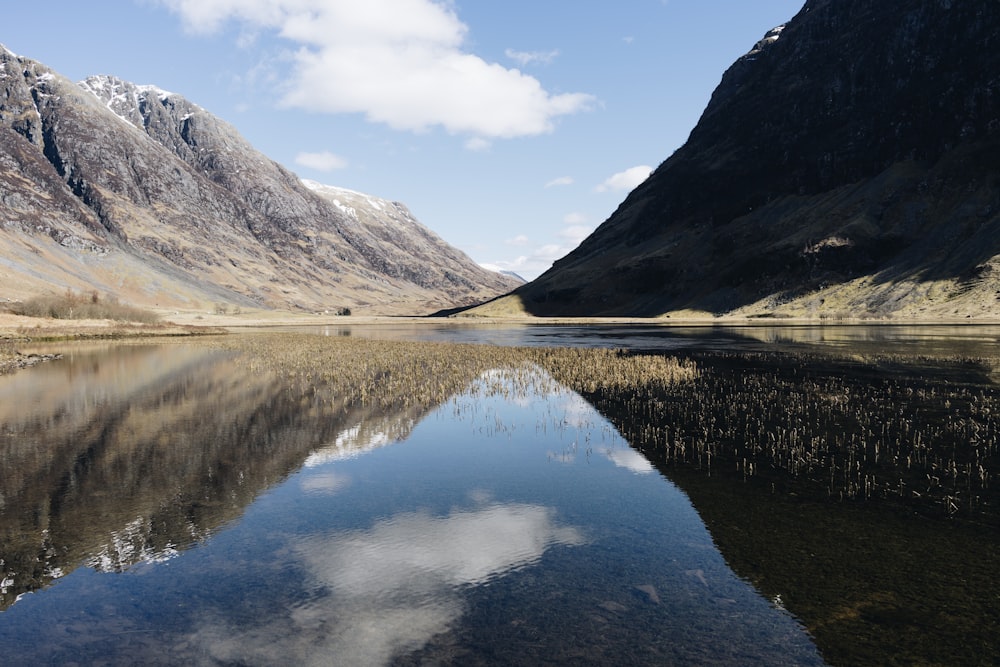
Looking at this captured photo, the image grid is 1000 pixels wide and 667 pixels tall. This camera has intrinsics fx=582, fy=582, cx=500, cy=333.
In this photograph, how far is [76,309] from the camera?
10581cm

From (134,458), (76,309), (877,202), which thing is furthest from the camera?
(877,202)

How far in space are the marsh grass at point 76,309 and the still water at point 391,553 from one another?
100 metres

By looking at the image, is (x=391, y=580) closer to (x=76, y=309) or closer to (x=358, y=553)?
(x=358, y=553)

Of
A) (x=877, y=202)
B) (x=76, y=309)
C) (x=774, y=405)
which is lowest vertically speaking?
(x=774, y=405)

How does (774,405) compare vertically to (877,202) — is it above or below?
below

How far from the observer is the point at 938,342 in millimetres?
60688

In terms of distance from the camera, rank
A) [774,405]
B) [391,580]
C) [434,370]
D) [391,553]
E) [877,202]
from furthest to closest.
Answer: [877,202] < [434,370] < [774,405] < [391,553] < [391,580]

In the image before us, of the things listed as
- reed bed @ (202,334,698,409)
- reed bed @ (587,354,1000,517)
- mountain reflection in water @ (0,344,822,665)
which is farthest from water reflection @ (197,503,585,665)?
reed bed @ (202,334,698,409)

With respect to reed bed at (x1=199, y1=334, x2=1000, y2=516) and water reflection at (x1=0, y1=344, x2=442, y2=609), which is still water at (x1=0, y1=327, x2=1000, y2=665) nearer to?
water reflection at (x1=0, y1=344, x2=442, y2=609)

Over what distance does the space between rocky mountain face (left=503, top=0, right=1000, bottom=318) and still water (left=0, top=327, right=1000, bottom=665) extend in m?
120

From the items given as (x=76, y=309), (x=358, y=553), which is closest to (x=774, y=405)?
(x=358, y=553)

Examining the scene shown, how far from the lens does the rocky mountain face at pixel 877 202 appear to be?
12712cm

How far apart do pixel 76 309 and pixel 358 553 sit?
11981cm

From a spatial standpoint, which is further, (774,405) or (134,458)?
(774,405)
